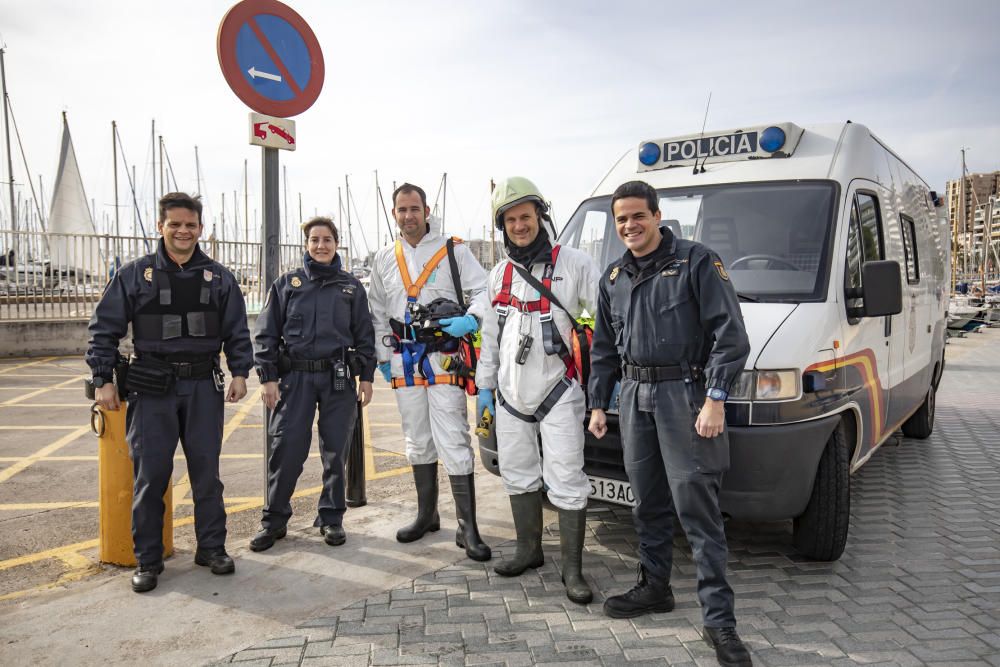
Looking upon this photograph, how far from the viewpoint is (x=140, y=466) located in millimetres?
3771

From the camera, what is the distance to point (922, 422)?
7191mm

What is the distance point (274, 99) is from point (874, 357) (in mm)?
4124

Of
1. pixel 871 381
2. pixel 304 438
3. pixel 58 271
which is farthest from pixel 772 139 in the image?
pixel 58 271

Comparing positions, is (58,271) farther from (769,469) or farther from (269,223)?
(769,469)

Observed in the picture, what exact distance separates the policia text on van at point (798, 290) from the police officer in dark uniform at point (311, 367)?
1.00m

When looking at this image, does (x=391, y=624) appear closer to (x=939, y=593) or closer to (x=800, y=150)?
(x=939, y=593)

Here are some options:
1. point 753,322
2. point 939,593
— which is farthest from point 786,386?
point 939,593

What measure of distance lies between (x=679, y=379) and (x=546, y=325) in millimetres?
813

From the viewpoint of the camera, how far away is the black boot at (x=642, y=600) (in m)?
3.31

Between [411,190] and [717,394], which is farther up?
[411,190]

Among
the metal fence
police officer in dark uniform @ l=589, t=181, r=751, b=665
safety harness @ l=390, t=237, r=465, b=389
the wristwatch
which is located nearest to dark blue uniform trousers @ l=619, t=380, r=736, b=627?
police officer in dark uniform @ l=589, t=181, r=751, b=665

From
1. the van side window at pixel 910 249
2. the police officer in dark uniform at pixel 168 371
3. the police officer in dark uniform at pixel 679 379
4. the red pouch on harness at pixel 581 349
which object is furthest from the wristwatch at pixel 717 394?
the van side window at pixel 910 249

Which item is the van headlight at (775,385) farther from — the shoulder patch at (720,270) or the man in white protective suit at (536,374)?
the man in white protective suit at (536,374)

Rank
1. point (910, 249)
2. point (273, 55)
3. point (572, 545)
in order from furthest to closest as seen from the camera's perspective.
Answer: point (910, 249) < point (273, 55) < point (572, 545)
